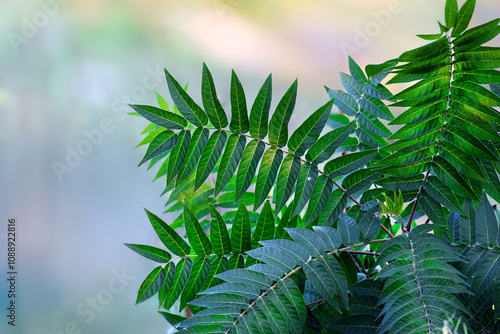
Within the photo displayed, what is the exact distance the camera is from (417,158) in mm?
596

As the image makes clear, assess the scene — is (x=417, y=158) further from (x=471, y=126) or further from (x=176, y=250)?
(x=176, y=250)

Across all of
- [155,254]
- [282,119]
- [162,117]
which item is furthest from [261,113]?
[155,254]

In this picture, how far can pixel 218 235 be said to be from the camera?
57cm

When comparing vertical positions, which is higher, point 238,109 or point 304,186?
point 238,109

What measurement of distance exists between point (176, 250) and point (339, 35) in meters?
1.74

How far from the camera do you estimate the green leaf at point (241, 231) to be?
562 mm

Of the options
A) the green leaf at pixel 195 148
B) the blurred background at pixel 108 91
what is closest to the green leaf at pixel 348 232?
the green leaf at pixel 195 148

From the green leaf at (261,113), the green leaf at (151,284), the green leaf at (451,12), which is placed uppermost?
the green leaf at (451,12)

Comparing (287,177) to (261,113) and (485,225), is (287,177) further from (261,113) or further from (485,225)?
(485,225)

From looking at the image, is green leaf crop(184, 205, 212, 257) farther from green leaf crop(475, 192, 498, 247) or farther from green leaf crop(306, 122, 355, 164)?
green leaf crop(475, 192, 498, 247)

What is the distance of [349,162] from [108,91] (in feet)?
5.59

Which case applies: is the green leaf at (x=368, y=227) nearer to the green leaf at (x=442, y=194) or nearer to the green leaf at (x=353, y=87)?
the green leaf at (x=442, y=194)

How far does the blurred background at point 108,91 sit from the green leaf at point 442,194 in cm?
152

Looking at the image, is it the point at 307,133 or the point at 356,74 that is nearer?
the point at 307,133
